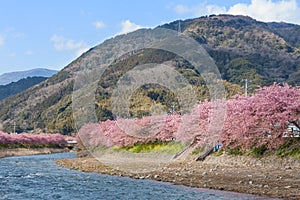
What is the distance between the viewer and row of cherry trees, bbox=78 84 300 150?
25688 mm

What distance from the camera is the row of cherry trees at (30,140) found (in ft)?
251

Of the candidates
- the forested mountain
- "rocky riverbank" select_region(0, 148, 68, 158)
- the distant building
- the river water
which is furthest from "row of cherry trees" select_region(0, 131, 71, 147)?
the distant building

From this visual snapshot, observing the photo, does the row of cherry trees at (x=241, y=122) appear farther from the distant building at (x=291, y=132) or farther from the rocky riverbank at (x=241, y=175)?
the rocky riverbank at (x=241, y=175)

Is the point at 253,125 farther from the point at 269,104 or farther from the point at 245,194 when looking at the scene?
the point at 245,194

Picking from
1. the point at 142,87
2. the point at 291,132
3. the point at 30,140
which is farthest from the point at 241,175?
the point at 142,87

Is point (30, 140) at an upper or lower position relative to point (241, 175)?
upper

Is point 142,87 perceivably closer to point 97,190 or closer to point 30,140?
point 30,140

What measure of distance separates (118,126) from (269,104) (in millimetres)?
33101

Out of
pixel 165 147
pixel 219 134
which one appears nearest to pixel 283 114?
pixel 219 134

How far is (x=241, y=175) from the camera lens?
2384cm

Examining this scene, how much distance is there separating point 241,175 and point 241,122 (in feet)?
17.5

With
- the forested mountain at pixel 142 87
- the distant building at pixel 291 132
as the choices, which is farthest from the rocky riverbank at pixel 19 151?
the distant building at pixel 291 132

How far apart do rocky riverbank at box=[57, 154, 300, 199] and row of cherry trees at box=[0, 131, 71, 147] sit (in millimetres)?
49326

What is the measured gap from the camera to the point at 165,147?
144 ft
